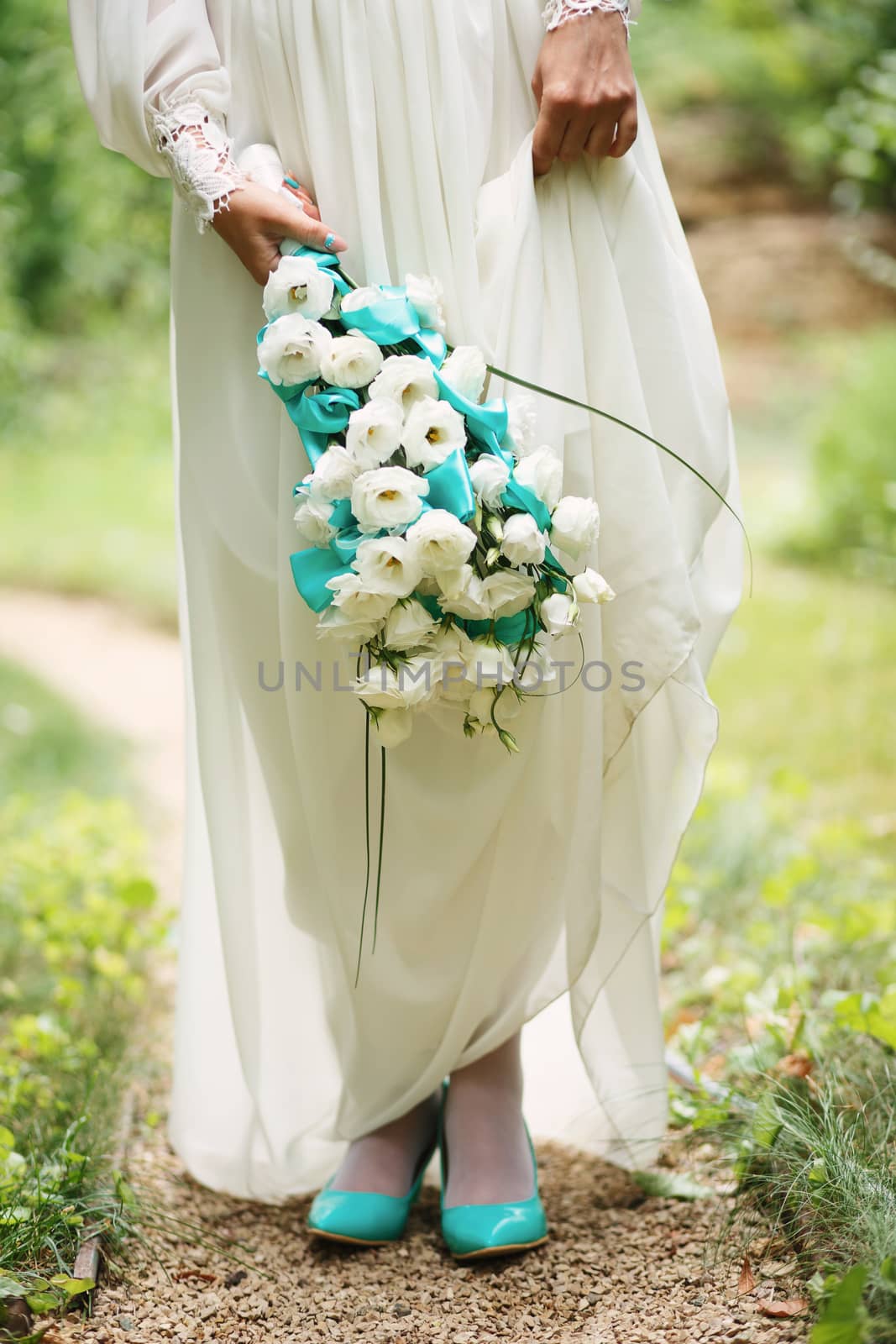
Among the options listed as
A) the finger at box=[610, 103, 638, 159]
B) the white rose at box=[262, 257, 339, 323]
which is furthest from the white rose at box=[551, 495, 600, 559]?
the finger at box=[610, 103, 638, 159]

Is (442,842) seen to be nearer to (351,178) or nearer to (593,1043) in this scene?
(593,1043)

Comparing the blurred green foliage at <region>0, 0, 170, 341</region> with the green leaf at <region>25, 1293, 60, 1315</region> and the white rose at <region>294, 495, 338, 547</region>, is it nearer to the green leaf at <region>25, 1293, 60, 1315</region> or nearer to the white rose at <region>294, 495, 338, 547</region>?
the white rose at <region>294, 495, 338, 547</region>

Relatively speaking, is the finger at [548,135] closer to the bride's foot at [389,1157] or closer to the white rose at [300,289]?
the white rose at [300,289]

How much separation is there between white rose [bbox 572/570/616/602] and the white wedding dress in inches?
5.9

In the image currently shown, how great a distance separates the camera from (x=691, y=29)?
11297 mm

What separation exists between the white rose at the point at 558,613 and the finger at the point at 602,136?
57cm

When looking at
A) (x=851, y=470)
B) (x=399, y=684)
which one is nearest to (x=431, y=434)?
(x=399, y=684)

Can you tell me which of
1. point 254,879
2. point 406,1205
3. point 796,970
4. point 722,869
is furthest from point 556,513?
point 722,869

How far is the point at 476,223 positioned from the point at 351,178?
168 millimetres

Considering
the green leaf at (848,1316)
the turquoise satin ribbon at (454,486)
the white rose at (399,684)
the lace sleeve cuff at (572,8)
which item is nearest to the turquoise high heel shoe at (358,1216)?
the green leaf at (848,1316)

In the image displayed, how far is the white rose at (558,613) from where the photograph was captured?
132 cm

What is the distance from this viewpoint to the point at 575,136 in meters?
1.46

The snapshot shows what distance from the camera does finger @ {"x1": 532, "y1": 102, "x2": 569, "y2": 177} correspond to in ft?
4.74

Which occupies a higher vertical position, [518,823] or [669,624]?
[669,624]
